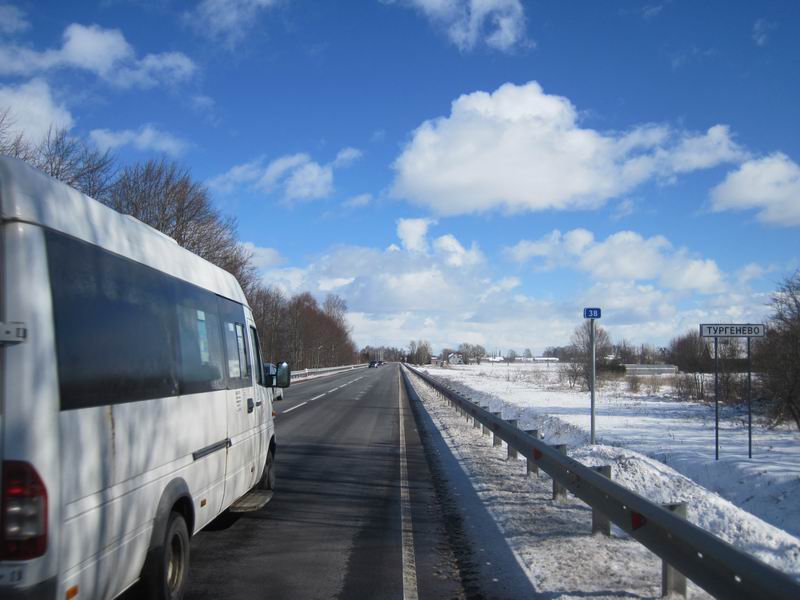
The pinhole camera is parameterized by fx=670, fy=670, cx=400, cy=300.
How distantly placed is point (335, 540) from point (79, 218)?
4.35m

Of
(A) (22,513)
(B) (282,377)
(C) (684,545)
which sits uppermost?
(B) (282,377)

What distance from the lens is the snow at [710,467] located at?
6.79m

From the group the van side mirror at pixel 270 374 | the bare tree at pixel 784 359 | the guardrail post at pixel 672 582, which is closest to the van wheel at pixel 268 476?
the van side mirror at pixel 270 374

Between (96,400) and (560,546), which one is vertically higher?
(96,400)

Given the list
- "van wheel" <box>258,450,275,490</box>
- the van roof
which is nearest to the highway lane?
"van wheel" <box>258,450,275,490</box>

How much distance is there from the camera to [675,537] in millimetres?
4395

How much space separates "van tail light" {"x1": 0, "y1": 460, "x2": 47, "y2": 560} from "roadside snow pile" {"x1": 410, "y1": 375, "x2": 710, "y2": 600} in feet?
11.8

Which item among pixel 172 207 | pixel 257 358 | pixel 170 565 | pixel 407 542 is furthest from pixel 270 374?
pixel 172 207

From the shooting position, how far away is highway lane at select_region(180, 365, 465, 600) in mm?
5363

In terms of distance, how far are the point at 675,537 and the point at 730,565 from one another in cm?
71

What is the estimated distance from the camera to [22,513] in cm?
297

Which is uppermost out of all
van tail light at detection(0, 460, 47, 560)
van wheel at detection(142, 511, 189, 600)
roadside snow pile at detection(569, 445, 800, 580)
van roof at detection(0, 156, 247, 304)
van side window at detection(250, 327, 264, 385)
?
van roof at detection(0, 156, 247, 304)

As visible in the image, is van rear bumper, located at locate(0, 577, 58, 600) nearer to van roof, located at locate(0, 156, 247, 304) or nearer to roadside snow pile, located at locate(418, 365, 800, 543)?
van roof, located at locate(0, 156, 247, 304)

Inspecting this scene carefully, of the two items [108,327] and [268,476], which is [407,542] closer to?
[268,476]
